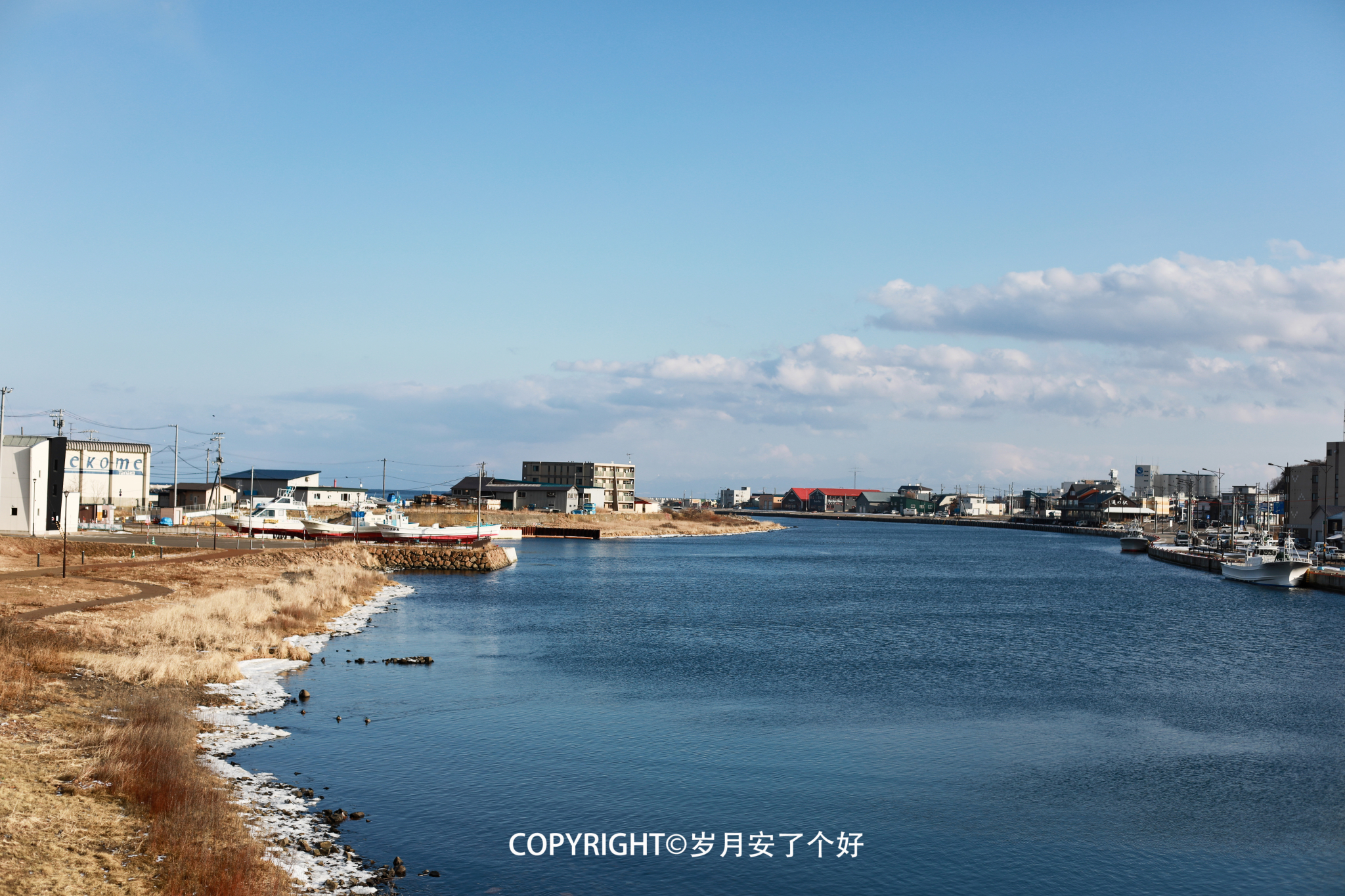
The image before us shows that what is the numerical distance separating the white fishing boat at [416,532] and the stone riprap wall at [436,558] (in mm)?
10220

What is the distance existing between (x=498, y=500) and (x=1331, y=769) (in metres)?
154

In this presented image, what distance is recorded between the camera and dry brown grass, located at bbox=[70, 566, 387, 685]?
93.1ft

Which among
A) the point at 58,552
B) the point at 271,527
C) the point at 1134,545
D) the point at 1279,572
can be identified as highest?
the point at 58,552

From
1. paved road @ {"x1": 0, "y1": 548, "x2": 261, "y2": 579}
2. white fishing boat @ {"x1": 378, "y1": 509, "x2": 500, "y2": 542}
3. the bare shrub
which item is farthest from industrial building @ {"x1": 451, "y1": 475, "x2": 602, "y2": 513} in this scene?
the bare shrub

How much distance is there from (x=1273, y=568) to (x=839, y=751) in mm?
70824

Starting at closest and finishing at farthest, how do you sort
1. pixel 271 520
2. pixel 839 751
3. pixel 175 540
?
pixel 839 751, pixel 175 540, pixel 271 520

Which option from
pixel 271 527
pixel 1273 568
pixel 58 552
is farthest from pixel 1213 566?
pixel 58 552

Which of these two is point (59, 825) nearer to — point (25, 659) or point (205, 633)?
point (25, 659)

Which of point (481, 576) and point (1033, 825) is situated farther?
point (481, 576)

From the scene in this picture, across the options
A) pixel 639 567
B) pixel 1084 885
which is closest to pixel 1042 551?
pixel 639 567

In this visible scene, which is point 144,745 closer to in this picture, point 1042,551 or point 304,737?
point 304,737

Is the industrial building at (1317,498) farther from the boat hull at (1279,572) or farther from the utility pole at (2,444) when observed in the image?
the utility pole at (2,444)

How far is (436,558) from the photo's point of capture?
88625 mm

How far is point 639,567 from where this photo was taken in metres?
95.6
